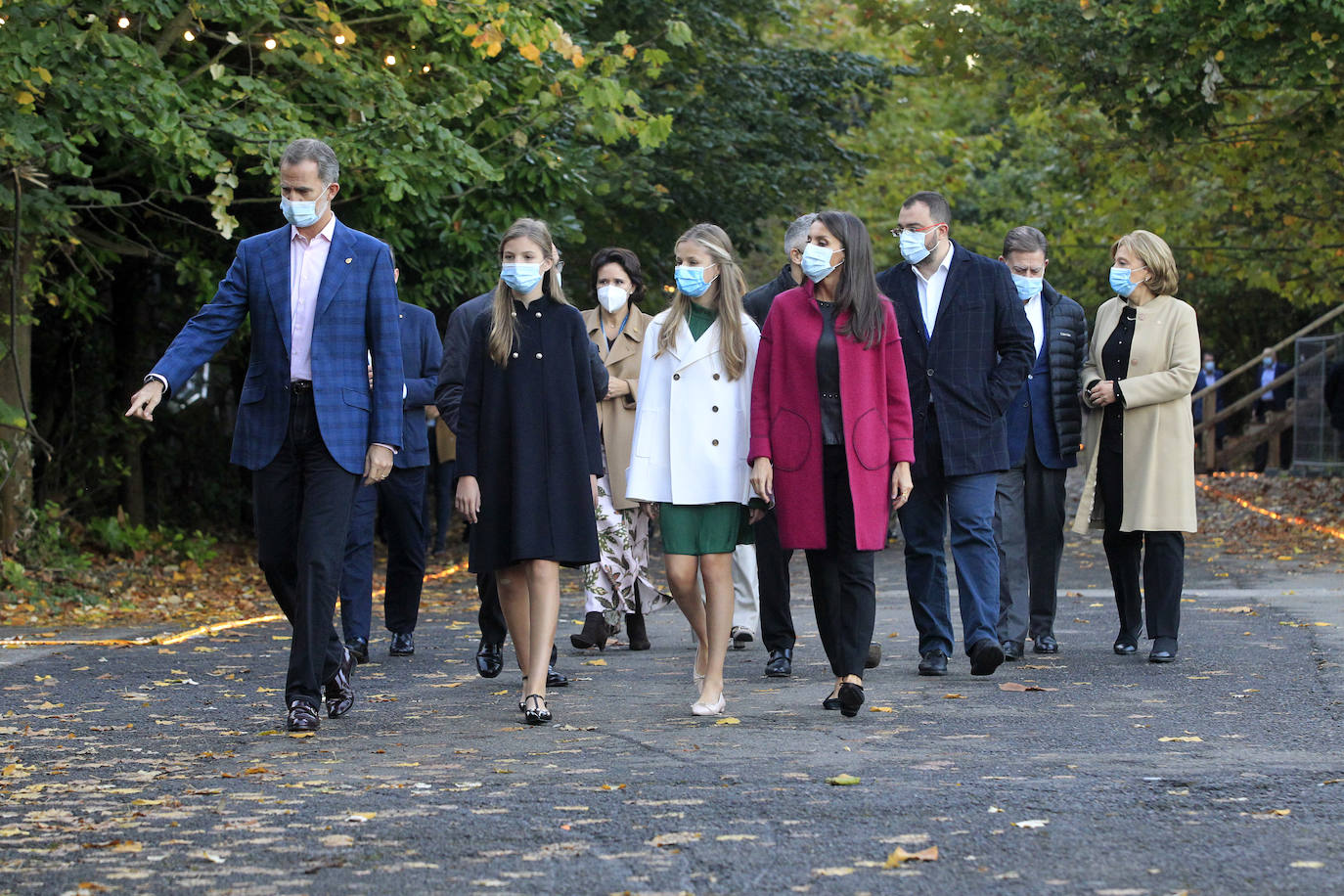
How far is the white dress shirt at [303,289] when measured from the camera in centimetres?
678

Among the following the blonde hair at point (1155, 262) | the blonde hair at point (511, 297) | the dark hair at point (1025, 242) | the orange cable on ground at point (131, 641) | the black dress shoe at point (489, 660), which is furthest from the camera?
the orange cable on ground at point (131, 641)

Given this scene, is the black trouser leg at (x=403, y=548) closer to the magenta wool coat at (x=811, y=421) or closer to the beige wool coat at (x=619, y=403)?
the beige wool coat at (x=619, y=403)

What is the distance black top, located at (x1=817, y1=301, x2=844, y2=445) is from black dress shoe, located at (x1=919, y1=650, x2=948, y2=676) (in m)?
1.63

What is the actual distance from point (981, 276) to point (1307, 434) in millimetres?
19189

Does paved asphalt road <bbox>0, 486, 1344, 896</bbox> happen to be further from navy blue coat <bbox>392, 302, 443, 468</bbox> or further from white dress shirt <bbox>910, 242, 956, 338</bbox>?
white dress shirt <bbox>910, 242, 956, 338</bbox>

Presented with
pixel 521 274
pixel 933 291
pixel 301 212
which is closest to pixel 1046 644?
pixel 933 291

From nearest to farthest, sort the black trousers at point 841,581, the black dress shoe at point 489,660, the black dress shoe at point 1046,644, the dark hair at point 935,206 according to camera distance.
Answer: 1. the black trousers at point 841,581
2. the dark hair at point 935,206
3. the black dress shoe at point 489,660
4. the black dress shoe at point 1046,644

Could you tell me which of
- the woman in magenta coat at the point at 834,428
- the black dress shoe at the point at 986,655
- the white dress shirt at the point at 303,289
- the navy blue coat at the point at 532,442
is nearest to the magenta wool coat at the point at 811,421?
the woman in magenta coat at the point at 834,428

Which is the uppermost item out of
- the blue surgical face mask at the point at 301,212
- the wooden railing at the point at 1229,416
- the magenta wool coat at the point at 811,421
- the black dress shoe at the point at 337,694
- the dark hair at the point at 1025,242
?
the wooden railing at the point at 1229,416

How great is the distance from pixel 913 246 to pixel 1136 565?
2135 millimetres

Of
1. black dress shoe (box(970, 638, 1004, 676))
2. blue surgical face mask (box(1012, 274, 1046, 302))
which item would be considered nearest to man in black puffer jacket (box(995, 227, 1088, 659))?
blue surgical face mask (box(1012, 274, 1046, 302))

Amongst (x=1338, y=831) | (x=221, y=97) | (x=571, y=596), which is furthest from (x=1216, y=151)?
(x=1338, y=831)

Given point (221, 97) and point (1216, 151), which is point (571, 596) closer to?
point (221, 97)

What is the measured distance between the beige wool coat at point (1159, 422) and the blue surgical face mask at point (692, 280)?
2.52m
